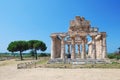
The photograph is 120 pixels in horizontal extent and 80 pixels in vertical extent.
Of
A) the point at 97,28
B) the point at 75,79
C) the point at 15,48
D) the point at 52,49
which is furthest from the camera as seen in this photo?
the point at 15,48

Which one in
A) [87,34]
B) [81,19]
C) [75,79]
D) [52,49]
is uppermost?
[81,19]

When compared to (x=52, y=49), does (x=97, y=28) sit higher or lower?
higher

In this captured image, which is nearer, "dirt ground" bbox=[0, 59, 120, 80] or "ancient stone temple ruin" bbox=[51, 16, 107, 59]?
"dirt ground" bbox=[0, 59, 120, 80]

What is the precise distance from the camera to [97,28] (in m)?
62.6

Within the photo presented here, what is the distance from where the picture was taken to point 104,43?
5222cm

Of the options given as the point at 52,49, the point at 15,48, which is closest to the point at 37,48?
the point at 15,48

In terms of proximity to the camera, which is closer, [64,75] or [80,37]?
[64,75]

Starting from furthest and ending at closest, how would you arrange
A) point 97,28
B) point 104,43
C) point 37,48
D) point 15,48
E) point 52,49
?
point 37,48 < point 15,48 < point 97,28 < point 52,49 < point 104,43

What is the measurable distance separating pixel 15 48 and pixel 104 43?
44.7 m

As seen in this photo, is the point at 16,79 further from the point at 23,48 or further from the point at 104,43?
the point at 23,48

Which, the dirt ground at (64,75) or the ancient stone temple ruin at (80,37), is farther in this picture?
the ancient stone temple ruin at (80,37)

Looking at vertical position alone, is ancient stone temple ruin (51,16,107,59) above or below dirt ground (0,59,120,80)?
above

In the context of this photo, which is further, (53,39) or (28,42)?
(28,42)

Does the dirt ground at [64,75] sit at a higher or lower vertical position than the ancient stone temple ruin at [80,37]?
lower
